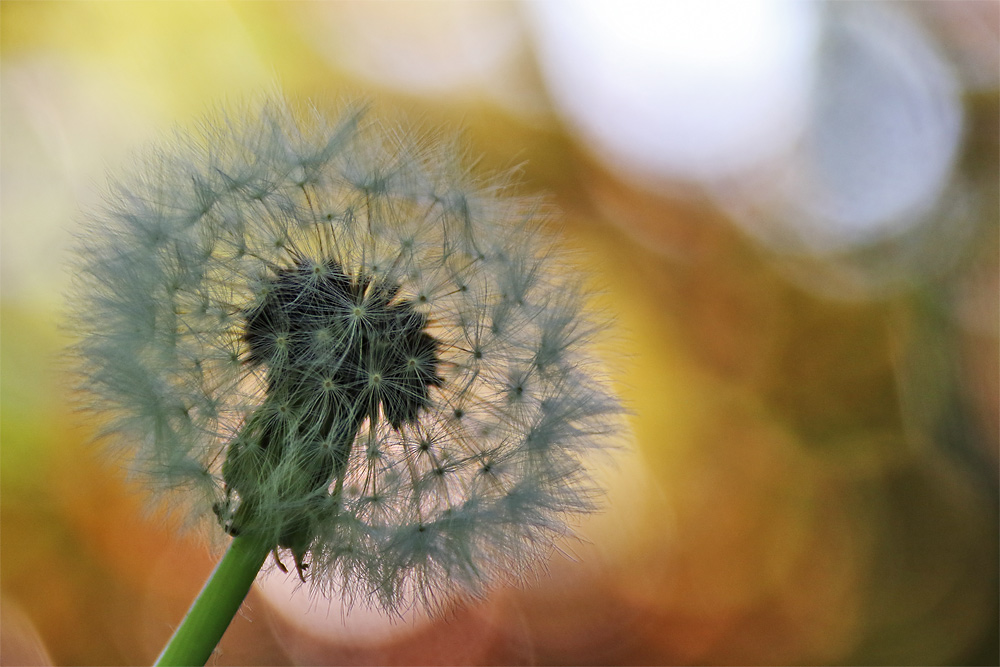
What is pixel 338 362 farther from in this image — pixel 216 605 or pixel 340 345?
pixel 216 605

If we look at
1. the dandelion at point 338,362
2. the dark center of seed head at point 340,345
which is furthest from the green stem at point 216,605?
the dark center of seed head at point 340,345

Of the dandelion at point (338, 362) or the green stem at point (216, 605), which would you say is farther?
the dandelion at point (338, 362)

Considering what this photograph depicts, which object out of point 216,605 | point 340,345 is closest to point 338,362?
point 340,345

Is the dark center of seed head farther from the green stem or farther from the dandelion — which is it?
the green stem

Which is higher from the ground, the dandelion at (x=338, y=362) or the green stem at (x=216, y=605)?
the dandelion at (x=338, y=362)

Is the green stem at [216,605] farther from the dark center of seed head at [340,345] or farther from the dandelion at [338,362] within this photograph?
the dark center of seed head at [340,345]

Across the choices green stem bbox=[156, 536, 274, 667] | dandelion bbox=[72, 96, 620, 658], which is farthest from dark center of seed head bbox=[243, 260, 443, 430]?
green stem bbox=[156, 536, 274, 667]

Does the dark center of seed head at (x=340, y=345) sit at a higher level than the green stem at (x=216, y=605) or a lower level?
higher
